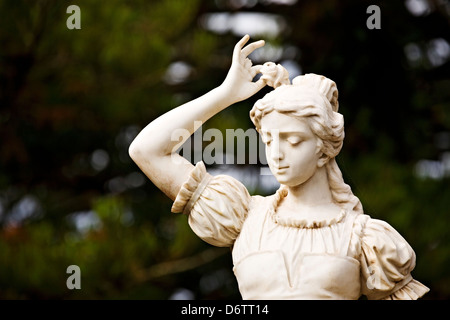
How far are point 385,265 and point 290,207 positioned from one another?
0.48 meters

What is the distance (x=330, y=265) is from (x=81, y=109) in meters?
5.54

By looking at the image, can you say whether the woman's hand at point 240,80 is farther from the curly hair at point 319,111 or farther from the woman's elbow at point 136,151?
the woman's elbow at point 136,151

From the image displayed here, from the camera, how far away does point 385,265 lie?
4.98 meters

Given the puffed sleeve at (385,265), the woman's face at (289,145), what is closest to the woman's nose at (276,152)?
the woman's face at (289,145)

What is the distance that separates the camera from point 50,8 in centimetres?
917

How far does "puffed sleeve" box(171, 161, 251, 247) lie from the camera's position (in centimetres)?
516

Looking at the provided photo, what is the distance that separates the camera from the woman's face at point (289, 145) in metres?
5.03

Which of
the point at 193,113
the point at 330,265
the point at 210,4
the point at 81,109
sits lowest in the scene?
the point at 330,265

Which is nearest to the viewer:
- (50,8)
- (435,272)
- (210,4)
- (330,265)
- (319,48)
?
(330,265)

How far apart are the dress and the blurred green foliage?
10.7ft

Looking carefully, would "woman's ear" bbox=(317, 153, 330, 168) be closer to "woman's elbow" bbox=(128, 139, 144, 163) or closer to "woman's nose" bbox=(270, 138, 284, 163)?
"woman's nose" bbox=(270, 138, 284, 163)

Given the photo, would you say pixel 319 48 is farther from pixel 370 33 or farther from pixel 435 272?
pixel 435 272

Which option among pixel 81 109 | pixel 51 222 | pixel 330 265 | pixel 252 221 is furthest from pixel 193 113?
pixel 81 109

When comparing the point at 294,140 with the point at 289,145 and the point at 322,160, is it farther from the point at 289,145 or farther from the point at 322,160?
the point at 322,160
